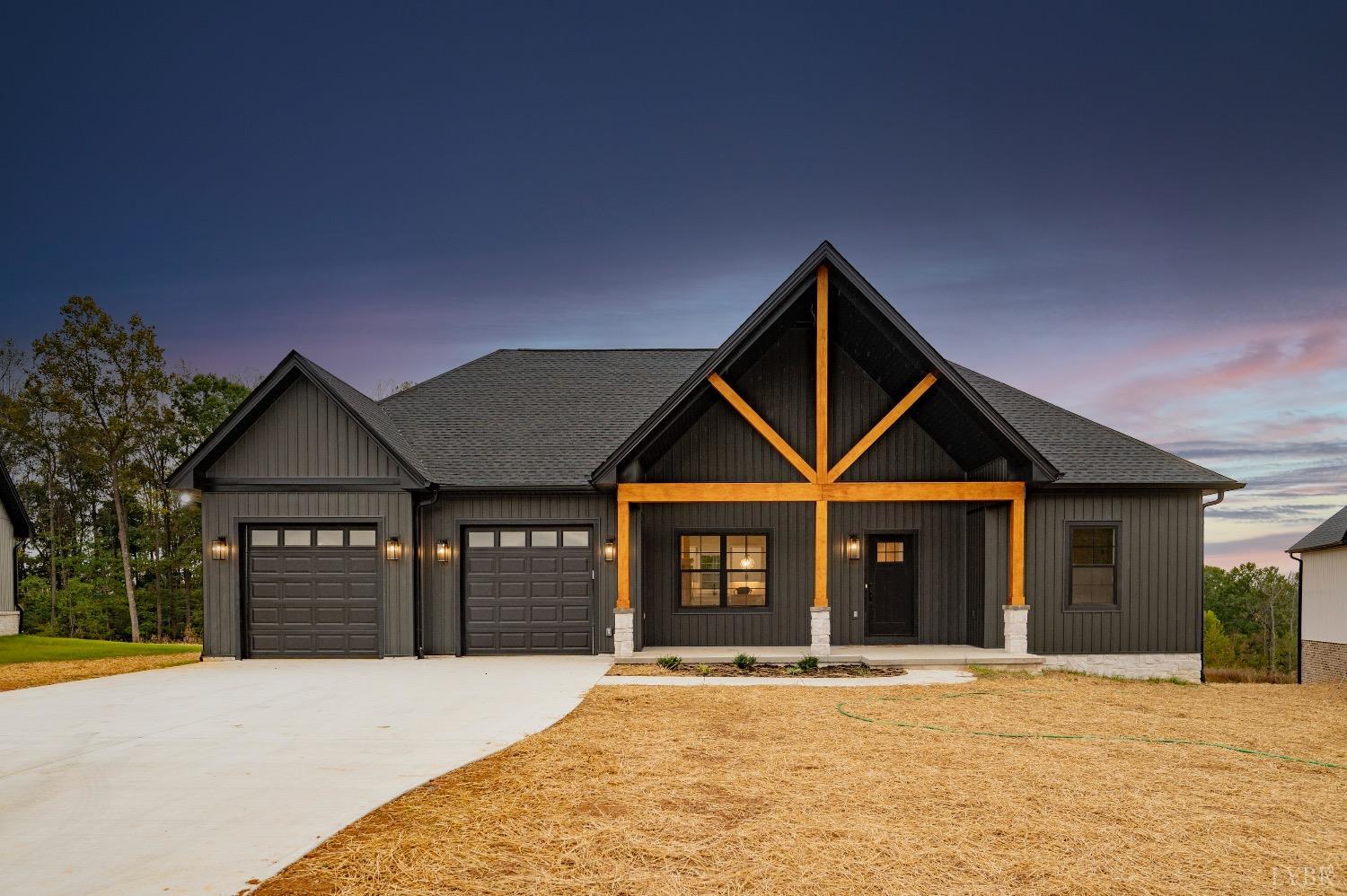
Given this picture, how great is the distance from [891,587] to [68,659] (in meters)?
17.2

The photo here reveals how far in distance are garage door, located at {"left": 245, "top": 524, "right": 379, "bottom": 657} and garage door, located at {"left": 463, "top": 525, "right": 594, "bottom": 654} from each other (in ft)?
5.83

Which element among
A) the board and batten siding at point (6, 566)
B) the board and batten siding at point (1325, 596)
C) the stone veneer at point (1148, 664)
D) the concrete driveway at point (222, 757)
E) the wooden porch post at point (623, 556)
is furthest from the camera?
the board and batten siding at point (6, 566)

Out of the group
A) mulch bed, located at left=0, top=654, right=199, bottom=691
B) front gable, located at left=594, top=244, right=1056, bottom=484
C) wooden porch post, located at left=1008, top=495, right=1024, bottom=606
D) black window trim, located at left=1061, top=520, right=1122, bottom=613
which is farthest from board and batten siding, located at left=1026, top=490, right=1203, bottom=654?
mulch bed, located at left=0, top=654, right=199, bottom=691

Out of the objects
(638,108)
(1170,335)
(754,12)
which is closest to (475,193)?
(638,108)

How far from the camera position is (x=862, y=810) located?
5238 mm

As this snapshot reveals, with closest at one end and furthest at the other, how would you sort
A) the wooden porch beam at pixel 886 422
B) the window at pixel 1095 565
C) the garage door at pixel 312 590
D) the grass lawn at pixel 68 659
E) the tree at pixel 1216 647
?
the wooden porch beam at pixel 886 422
the grass lawn at pixel 68 659
the window at pixel 1095 565
the garage door at pixel 312 590
the tree at pixel 1216 647

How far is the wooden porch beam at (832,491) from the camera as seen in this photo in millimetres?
12305

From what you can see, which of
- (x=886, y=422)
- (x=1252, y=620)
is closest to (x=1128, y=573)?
(x=886, y=422)

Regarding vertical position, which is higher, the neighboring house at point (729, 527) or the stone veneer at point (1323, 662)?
the neighboring house at point (729, 527)

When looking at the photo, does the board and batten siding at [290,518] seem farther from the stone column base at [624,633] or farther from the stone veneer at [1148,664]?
the stone veneer at [1148,664]

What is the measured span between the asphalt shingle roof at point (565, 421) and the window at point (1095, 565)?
0.99 m

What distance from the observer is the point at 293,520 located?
44.0 feet

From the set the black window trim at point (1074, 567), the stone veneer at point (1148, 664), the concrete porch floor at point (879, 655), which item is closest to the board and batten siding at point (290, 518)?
the concrete porch floor at point (879, 655)

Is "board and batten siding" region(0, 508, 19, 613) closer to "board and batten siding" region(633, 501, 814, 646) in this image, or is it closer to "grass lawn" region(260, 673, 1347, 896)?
"board and batten siding" region(633, 501, 814, 646)
